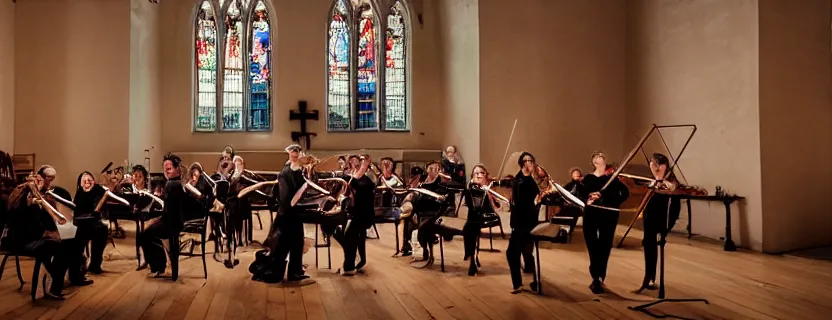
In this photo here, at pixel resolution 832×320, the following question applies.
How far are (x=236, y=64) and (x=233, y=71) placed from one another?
18 cm

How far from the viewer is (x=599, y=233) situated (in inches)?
259

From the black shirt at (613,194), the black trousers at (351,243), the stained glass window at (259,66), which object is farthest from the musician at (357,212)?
the stained glass window at (259,66)

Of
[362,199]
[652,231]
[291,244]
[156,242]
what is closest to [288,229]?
[291,244]

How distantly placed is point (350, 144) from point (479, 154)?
3.89m

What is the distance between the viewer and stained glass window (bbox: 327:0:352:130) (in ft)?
50.6

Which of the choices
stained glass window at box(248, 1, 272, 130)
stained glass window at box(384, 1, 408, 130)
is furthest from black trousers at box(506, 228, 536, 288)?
stained glass window at box(248, 1, 272, 130)

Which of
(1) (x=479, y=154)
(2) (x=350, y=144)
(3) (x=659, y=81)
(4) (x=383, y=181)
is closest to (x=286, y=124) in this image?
(2) (x=350, y=144)

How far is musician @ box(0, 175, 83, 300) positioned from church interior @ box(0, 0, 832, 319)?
0.15 metres

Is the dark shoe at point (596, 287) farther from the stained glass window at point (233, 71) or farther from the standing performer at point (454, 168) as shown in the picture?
the stained glass window at point (233, 71)

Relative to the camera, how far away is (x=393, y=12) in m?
15.7

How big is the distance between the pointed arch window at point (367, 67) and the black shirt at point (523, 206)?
9.20 meters

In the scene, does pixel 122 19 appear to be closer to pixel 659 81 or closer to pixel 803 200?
pixel 659 81

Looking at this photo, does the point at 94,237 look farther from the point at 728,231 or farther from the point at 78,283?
A: the point at 728,231

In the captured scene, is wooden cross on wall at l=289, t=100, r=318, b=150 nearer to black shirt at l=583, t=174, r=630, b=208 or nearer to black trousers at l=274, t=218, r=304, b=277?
black trousers at l=274, t=218, r=304, b=277
